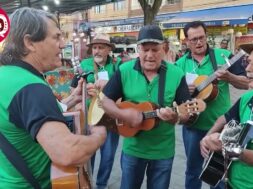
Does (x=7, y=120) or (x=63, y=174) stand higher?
(x=7, y=120)

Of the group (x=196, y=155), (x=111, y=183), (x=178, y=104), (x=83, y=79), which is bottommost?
(x=111, y=183)

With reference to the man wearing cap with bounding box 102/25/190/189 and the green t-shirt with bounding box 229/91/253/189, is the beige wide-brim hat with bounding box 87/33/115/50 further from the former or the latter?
the green t-shirt with bounding box 229/91/253/189

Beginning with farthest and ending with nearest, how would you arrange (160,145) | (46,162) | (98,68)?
(98,68), (160,145), (46,162)

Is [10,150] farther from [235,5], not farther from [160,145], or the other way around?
[235,5]

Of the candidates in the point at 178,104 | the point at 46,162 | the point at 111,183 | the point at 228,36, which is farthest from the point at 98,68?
the point at 228,36

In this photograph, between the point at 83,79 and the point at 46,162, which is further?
the point at 83,79

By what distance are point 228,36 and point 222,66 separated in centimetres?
1557

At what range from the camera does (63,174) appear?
1.61 metres

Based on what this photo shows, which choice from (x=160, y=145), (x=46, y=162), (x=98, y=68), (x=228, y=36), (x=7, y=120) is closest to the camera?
(x=7, y=120)

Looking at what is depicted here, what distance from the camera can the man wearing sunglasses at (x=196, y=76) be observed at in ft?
11.4

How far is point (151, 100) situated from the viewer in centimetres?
295

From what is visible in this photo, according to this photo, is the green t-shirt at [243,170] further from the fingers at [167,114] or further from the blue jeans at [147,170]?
the blue jeans at [147,170]

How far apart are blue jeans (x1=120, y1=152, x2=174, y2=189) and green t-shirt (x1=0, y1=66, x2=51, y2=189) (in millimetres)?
1314

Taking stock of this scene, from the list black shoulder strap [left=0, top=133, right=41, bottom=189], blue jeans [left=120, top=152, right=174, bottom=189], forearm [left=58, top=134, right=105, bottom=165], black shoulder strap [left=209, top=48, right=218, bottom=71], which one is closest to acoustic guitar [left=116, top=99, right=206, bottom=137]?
blue jeans [left=120, top=152, right=174, bottom=189]
